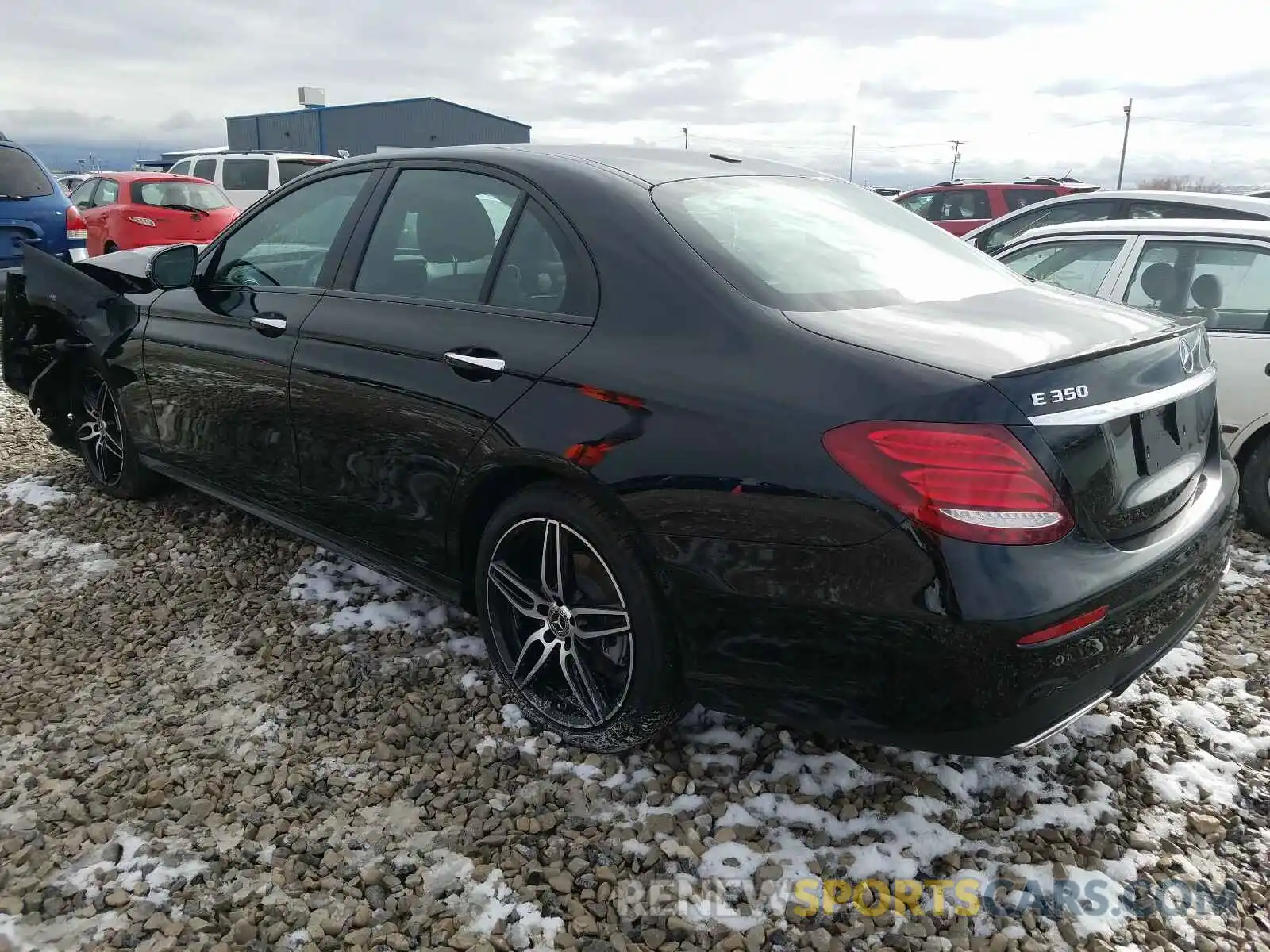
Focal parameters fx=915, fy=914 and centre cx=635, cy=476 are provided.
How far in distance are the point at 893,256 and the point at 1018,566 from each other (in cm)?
115

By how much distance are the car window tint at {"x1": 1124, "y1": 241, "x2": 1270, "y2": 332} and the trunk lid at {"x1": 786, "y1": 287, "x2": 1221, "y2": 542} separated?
2.24 metres

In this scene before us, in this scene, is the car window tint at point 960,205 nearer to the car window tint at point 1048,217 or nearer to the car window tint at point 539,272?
the car window tint at point 1048,217

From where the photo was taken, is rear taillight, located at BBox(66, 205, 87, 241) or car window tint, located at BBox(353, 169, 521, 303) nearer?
car window tint, located at BBox(353, 169, 521, 303)

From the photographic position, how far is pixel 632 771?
255 cm

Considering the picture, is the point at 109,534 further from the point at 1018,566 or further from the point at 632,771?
the point at 1018,566

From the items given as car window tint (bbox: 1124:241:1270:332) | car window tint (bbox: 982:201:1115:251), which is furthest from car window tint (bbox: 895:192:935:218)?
car window tint (bbox: 1124:241:1270:332)

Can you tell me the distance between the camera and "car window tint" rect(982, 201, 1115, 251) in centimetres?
712

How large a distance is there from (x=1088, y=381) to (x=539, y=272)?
1.43 m

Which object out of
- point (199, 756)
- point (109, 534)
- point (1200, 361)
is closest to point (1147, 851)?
point (1200, 361)

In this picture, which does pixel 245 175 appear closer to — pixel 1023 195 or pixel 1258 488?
pixel 1023 195

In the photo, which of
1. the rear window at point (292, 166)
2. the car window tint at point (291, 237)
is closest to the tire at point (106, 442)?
the car window tint at point (291, 237)

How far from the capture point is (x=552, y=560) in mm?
2545

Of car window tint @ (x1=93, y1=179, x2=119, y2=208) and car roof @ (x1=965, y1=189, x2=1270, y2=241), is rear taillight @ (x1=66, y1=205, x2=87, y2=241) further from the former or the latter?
car roof @ (x1=965, y1=189, x2=1270, y2=241)

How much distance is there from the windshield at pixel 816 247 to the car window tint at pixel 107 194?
12332mm
